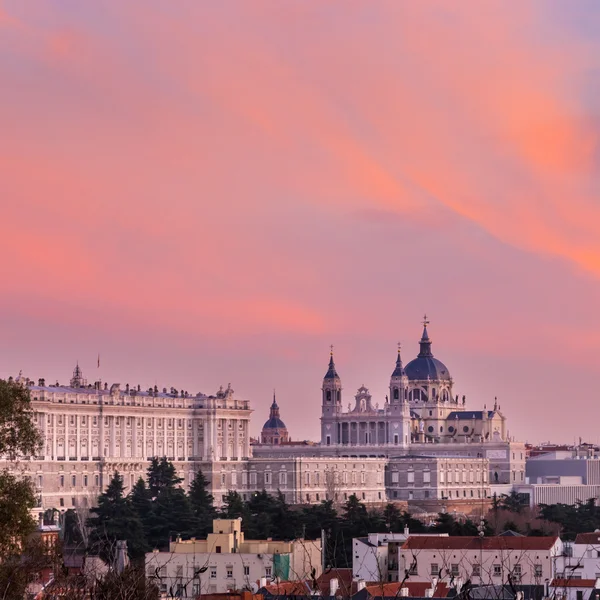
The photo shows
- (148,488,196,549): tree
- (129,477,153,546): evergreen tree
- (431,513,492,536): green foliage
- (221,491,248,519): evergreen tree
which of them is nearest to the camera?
(431,513,492,536): green foliage

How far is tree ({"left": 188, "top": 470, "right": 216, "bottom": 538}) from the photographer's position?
4719 inches

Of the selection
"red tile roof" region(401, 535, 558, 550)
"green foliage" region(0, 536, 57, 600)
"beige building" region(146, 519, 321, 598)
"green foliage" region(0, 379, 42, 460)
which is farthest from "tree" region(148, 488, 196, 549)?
"green foliage" region(0, 379, 42, 460)

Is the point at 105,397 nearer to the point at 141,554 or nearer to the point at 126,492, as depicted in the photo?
Answer: the point at 126,492

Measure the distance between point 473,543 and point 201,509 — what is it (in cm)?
5337

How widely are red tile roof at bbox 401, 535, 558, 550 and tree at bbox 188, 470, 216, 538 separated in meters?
33.1

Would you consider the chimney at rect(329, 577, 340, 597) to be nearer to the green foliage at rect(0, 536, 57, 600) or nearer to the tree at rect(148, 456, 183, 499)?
the green foliage at rect(0, 536, 57, 600)

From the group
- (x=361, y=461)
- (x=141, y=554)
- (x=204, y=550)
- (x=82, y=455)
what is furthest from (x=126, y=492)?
(x=204, y=550)

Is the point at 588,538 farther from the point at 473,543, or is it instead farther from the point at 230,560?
the point at 230,560

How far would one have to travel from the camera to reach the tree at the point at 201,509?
393 feet

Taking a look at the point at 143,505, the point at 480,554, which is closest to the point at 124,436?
the point at 143,505

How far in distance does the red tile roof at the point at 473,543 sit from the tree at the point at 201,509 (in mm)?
33093

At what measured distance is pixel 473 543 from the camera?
81625mm

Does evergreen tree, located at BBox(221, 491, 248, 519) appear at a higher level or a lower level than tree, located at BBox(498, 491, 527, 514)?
lower

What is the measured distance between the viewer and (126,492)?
16662 cm
